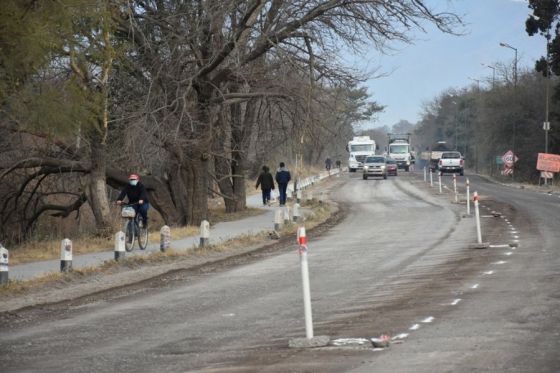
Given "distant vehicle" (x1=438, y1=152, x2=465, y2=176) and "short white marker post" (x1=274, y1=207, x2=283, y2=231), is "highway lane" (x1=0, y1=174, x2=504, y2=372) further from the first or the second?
"distant vehicle" (x1=438, y1=152, x2=465, y2=176)

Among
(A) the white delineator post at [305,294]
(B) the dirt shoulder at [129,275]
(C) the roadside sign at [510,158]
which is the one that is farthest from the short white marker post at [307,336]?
(C) the roadside sign at [510,158]

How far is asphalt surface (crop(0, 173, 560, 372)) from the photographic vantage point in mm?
9875

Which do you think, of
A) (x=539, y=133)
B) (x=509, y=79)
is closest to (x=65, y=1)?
(x=539, y=133)

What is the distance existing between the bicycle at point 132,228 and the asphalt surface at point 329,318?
9.59 feet

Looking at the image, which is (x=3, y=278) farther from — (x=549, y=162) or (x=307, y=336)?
(x=549, y=162)

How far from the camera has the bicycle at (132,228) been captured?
22875mm

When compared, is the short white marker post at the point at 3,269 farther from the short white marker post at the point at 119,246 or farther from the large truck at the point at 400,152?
the large truck at the point at 400,152

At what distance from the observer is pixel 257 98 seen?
3175 cm

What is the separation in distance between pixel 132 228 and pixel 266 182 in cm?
2085

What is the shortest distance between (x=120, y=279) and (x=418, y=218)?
1870cm

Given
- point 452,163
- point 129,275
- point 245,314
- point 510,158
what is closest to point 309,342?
point 245,314

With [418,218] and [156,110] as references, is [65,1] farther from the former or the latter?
[418,218]

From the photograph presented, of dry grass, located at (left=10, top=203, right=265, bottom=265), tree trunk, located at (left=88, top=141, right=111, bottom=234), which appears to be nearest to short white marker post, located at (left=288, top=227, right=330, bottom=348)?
dry grass, located at (left=10, top=203, right=265, bottom=265)

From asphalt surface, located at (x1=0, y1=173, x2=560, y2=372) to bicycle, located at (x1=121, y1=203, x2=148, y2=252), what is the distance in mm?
2922
